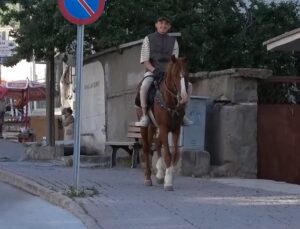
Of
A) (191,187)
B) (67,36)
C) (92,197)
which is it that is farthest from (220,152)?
(67,36)

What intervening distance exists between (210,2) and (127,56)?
2687 mm

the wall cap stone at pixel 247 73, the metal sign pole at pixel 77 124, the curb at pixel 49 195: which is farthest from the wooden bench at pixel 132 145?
the metal sign pole at pixel 77 124

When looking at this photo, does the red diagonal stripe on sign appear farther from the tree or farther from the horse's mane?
the tree

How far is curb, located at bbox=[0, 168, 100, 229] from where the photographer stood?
864 centimetres

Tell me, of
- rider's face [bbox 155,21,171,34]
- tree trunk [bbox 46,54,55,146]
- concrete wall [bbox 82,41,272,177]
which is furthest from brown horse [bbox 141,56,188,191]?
tree trunk [bbox 46,54,55,146]

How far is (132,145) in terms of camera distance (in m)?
14.6

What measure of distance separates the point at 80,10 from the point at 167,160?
270 cm

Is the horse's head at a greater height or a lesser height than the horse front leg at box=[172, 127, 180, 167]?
greater

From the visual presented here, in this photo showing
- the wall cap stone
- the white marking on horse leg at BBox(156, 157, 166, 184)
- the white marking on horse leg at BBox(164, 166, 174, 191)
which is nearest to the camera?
the white marking on horse leg at BBox(164, 166, 174, 191)

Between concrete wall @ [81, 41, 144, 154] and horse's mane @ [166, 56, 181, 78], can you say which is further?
concrete wall @ [81, 41, 144, 154]

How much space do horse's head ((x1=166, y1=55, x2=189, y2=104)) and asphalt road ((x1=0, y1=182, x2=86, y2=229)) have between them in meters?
2.51

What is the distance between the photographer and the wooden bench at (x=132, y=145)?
14.6 m

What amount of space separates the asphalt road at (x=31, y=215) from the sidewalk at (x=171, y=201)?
13 centimetres

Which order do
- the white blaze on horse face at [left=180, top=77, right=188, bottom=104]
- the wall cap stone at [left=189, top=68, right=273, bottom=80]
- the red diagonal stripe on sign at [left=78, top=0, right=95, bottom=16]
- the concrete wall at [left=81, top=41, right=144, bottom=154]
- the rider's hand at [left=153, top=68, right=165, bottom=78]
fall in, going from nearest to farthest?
the red diagonal stripe on sign at [left=78, top=0, right=95, bottom=16] → the white blaze on horse face at [left=180, top=77, right=188, bottom=104] → the rider's hand at [left=153, top=68, right=165, bottom=78] → the wall cap stone at [left=189, top=68, right=273, bottom=80] → the concrete wall at [left=81, top=41, right=144, bottom=154]
